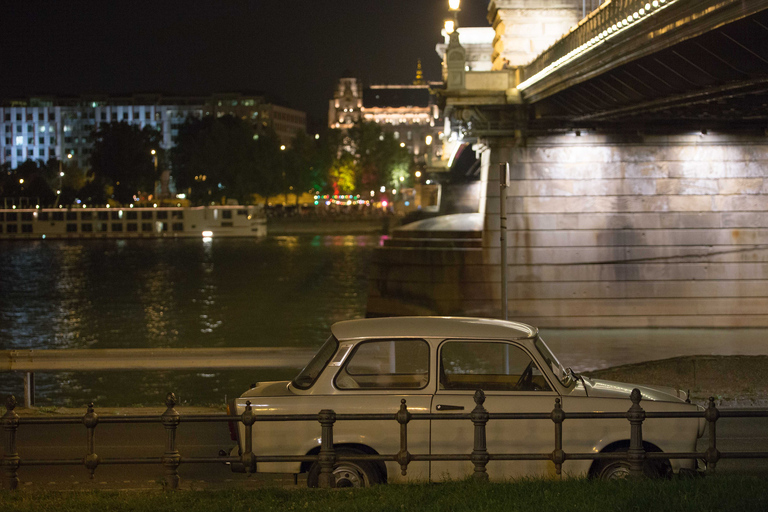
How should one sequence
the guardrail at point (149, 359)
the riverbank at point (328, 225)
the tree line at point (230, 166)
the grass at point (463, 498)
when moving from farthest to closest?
1. the tree line at point (230, 166)
2. the riverbank at point (328, 225)
3. the guardrail at point (149, 359)
4. the grass at point (463, 498)

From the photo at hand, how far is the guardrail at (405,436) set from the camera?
6488mm

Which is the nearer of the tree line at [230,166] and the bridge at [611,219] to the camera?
the bridge at [611,219]

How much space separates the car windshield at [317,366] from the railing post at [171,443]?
1.10 metres

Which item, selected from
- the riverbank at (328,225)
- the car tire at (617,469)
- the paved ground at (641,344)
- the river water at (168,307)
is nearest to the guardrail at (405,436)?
the car tire at (617,469)

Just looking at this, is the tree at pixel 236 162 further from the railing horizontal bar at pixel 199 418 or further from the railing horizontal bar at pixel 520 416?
the railing horizontal bar at pixel 520 416

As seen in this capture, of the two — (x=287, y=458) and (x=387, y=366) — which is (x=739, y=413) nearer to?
(x=387, y=366)

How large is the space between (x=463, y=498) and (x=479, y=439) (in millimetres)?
524

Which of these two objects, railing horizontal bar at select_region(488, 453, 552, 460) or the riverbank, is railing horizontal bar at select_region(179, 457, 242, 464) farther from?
the riverbank

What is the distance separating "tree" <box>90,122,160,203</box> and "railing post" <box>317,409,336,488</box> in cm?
13101

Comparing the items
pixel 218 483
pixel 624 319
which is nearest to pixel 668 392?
pixel 218 483

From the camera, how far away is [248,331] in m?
28.5

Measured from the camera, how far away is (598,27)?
1652 centimetres

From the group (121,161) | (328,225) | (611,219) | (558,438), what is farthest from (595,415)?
(121,161)

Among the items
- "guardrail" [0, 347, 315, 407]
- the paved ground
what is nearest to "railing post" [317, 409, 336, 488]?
"guardrail" [0, 347, 315, 407]
